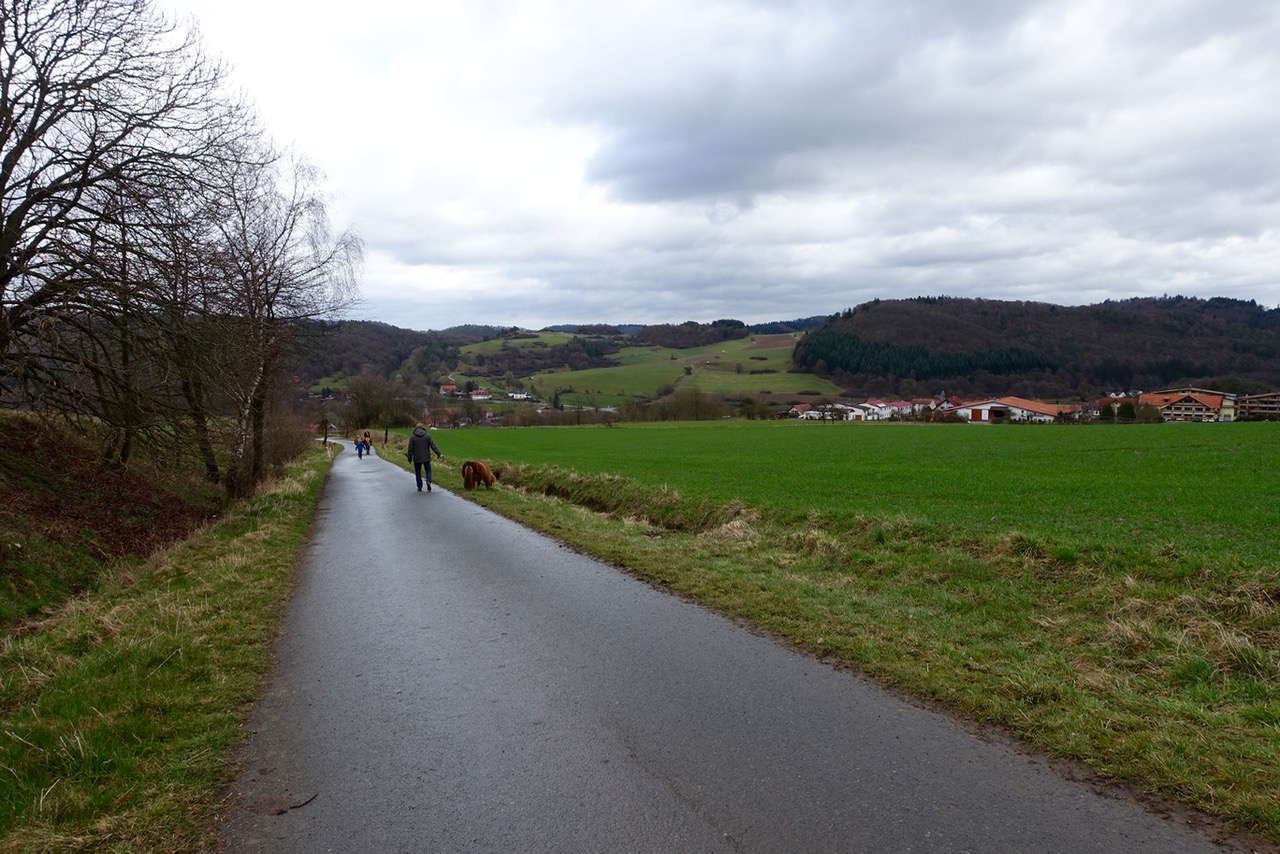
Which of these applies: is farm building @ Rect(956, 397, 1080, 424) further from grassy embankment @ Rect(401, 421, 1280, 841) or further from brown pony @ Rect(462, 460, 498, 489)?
brown pony @ Rect(462, 460, 498, 489)

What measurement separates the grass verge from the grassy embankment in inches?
171

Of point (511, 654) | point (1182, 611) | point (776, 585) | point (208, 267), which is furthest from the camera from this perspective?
point (208, 267)

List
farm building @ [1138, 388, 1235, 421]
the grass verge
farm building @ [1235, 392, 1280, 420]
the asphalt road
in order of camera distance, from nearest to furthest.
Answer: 1. the asphalt road
2. the grass verge
3. farm building @ [1235, 392, 1280, 420]
4. farm building @ [1138, 388, 1235, 421]

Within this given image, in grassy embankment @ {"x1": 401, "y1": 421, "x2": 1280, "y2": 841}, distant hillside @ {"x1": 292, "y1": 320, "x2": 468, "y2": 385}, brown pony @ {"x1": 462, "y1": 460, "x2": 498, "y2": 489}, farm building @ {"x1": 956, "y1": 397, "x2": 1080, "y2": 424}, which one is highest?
distant hillside @ {"x1": 292, "y1": 320, "x2": 468, "y2": 385}

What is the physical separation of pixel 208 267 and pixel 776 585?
1003cm

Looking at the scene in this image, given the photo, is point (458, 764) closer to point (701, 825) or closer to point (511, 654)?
point (701, 825)

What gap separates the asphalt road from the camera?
3211 millimetres

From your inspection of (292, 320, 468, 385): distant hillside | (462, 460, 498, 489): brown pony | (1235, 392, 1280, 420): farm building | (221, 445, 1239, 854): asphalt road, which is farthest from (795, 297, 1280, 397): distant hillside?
(221, 445, 1239, 854): asphalt road

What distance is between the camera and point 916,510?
1298 cm

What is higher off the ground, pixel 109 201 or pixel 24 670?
pixel 109 201

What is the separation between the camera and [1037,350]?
129125 millimetres

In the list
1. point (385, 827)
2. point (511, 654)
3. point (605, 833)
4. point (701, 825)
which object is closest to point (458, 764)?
point (385, 827)

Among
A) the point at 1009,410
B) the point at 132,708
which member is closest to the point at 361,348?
the point at 132,708

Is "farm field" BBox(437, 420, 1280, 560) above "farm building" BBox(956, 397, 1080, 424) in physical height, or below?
above
